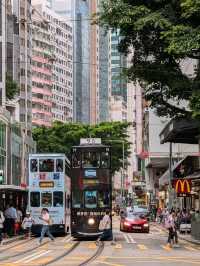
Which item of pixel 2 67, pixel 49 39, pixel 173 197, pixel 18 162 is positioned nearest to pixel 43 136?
pixel 18 162

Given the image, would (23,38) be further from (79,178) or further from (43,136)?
(79,178)

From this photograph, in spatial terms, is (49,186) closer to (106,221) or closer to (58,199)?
(58,199)

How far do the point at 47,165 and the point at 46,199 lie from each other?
76.6 inches

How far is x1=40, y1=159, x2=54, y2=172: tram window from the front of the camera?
44062 millimetres

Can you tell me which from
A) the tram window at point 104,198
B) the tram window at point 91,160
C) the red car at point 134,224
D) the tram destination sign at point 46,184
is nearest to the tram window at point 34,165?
the tram destination sign at point 46,184

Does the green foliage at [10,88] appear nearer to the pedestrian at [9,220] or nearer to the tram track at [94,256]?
the pedestrian at [9,220]

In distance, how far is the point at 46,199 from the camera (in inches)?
1745

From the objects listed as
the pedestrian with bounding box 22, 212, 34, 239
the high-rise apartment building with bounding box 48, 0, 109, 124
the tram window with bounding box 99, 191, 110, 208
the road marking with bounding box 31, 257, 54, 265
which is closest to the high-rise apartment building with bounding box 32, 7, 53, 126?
the high-rise apartment building with bounding box 48, 0, 109, 124

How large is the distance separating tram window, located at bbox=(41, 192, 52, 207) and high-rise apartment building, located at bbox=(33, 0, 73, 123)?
104544 mm

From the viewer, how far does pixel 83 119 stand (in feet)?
532

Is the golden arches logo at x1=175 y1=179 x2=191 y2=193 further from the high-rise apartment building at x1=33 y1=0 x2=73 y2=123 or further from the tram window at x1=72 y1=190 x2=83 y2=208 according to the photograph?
the high-rise apartment building at x1=33 y1=0 x2=73 y2=123

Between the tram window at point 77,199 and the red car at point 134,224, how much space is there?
563 inches

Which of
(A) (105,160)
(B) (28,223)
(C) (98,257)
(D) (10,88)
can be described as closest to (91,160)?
(A) (105,160)

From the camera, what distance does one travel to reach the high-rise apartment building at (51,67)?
15350cm
